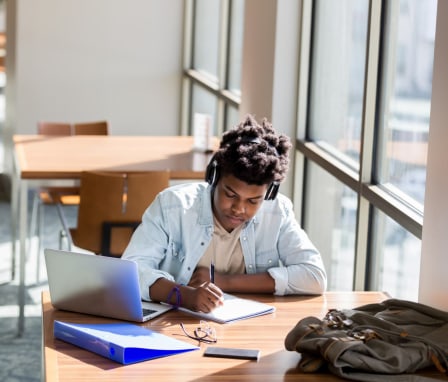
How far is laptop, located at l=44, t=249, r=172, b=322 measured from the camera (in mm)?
2361

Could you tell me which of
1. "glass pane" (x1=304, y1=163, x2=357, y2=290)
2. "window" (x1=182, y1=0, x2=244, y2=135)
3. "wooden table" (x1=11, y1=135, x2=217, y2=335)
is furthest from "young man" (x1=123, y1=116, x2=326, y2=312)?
"window" (x1=182, y1=0, x2=244, y2=135)

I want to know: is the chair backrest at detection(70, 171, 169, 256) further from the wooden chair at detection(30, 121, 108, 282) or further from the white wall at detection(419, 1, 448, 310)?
the white wall at detection(419, 1, 448, 310)

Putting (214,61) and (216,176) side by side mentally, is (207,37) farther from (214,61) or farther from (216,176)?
(216,176)

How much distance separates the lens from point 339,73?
3979mm

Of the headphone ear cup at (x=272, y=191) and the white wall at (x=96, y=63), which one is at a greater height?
the white wall at (x=96, y=63)

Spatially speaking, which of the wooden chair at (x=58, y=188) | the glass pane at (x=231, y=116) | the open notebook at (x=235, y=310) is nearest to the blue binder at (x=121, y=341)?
the open notebook at (x=235, y=310)

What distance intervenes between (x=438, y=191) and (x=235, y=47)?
3504 mm

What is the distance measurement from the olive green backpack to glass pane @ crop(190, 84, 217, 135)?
4.21 meters

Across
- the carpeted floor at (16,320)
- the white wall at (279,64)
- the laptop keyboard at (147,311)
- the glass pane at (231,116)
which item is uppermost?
the white wall at (279,64)

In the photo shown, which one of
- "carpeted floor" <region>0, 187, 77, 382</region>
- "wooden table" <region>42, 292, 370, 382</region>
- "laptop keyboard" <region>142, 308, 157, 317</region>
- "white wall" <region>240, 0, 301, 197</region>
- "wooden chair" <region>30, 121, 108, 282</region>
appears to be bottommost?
"carpeted floor" <region>0, 187, 77, 382</region>

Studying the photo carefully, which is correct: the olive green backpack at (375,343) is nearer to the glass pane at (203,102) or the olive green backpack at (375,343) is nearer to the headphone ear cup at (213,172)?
the headphone ear cup at (213,172)

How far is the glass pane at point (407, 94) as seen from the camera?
2984 mm

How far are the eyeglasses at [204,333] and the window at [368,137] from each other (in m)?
0.83

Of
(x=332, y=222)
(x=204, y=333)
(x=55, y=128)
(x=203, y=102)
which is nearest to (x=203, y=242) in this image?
(x=204, y=333)
